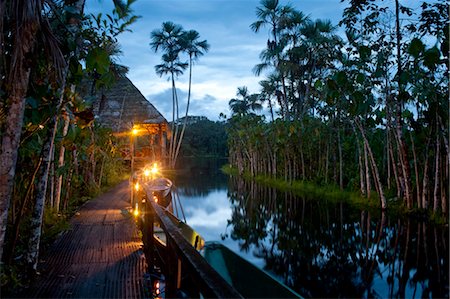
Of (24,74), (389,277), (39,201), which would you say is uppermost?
(24,74)

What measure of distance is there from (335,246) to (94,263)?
21.1 ft

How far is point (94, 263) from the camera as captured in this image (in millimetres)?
4984

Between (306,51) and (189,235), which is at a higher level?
(306,51)

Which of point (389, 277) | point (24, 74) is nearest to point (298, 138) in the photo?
point (389, 277)

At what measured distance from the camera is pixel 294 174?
69.6 feet

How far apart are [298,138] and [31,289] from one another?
17.5m

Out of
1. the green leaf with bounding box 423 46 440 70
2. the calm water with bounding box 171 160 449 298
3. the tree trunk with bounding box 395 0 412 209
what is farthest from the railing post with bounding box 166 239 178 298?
the tree trunk with bounding box 395 0 412 209

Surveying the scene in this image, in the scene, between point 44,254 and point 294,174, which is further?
point 294,174

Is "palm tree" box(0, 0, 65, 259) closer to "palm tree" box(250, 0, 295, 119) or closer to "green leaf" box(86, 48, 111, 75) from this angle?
"green leaf" box(86, 48, 111, 75)

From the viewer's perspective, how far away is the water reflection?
6.52m

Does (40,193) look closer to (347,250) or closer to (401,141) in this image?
(347,250)

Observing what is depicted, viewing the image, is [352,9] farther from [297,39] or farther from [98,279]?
[297,39]

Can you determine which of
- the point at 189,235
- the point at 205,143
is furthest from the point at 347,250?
the point at 205,143

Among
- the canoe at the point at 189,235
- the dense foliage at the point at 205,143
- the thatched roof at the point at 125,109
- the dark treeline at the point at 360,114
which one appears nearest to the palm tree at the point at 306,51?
the dark treeline at the point at 360,114
